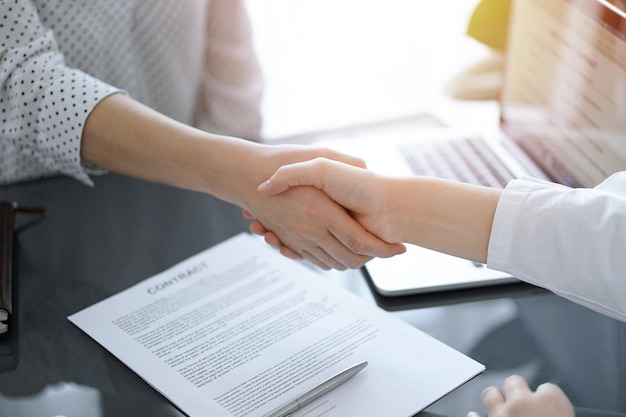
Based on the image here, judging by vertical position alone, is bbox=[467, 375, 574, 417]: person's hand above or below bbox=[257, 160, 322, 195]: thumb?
below

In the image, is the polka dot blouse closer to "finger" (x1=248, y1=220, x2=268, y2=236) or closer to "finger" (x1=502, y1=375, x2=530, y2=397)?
"finger" (x1=248, y1=220, x2=268, y2=236)

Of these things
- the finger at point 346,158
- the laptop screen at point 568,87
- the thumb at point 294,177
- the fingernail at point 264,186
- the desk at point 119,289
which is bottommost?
the desk at point 119,289

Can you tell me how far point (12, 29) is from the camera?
0.98m

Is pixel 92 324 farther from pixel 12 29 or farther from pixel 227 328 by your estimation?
pixel 12 29

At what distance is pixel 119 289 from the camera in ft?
3.00

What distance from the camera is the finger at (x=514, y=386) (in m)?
0.68

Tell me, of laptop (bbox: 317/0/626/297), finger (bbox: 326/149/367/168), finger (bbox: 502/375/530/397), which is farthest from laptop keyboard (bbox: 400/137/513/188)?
finger (bbox: 502/375/530/397)

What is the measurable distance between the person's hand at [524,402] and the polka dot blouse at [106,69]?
1.95 ft

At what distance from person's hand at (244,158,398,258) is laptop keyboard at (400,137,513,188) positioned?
10.1 inches

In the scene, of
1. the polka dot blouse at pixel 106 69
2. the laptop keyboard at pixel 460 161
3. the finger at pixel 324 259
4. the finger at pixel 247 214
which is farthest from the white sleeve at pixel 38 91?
the laptop keyboard at pixel 460 161

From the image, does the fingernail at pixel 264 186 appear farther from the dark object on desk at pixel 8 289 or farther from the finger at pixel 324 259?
the dark object on desk at pixel 8 289

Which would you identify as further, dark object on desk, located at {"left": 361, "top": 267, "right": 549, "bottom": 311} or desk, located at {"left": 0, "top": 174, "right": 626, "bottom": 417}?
dark object on desk, located at {"left": 361, "top": 267, "right": 549, "bottom": 311}

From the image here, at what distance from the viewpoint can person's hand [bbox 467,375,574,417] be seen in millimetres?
657

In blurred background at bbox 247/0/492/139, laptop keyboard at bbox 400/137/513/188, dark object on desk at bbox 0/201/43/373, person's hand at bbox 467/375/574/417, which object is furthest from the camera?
blurred background at bbox 247/0/492/139
